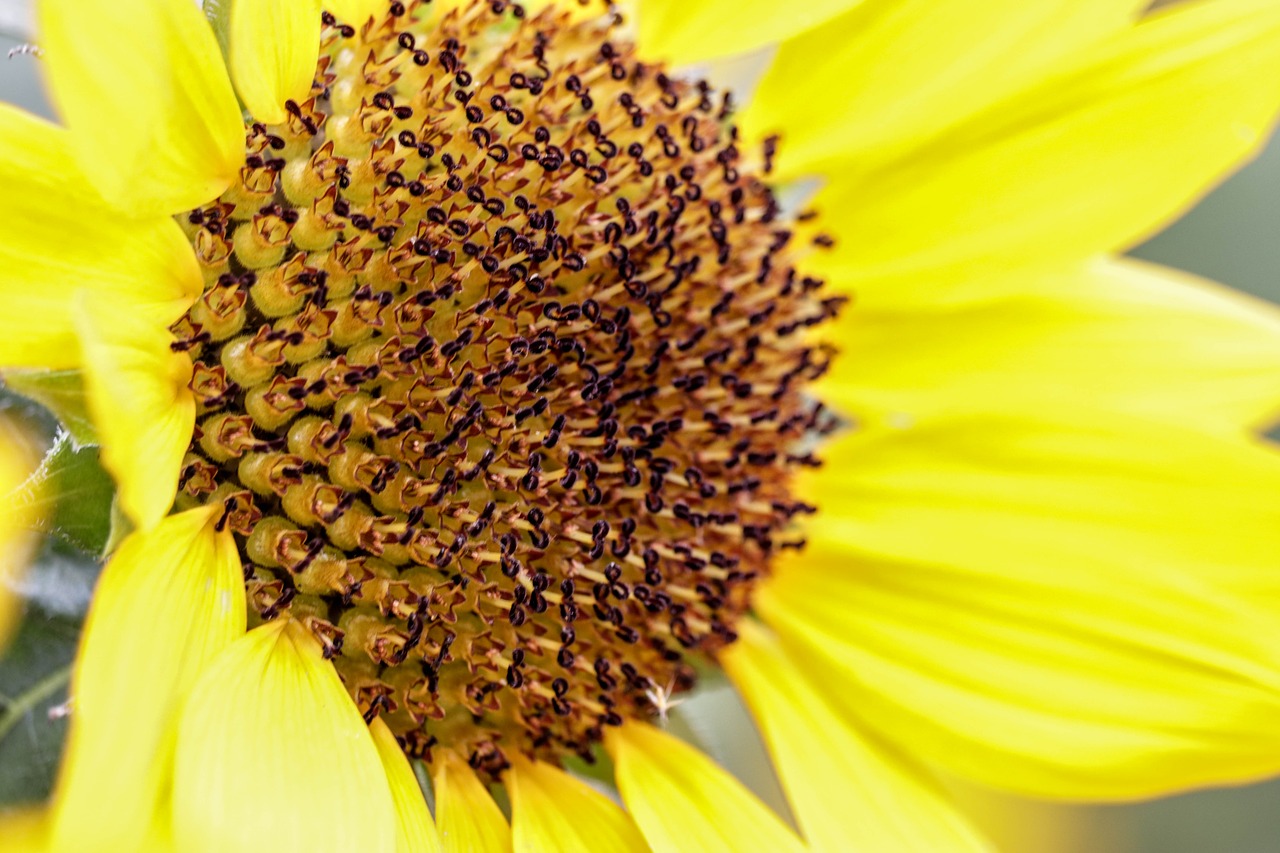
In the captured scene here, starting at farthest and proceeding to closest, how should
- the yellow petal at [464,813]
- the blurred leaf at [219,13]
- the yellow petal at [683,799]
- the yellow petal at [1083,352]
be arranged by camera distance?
the yellow petal at [1083,352] < the yellow petal at [683,799] < the yellow petal at [464,813] < the blurred leaf at [219,13]

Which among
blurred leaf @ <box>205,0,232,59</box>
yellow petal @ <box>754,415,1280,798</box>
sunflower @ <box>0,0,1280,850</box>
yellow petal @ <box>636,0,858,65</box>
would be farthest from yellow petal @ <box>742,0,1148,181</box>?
blurred leaf @ <box>205,0,232,59</box>

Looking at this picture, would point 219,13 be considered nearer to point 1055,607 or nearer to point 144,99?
point 144,99

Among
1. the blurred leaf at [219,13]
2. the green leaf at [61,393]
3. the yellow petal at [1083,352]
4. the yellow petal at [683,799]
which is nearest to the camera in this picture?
the green leaf at [61,393]

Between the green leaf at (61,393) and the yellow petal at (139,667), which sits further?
the green leaf at (61,393)

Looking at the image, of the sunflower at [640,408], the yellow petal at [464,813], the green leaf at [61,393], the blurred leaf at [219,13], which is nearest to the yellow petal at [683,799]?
the sunflower at [640,408]

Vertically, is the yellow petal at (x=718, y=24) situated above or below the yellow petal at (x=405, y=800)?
above

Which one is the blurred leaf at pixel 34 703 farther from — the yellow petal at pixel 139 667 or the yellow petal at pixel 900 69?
the yellow petal at pixel 900 69

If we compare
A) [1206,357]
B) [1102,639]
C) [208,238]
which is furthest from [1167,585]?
[208,238]

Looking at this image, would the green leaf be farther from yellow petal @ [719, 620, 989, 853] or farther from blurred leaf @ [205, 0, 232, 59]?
yellow petal @ [719, 620, 989, 853]
